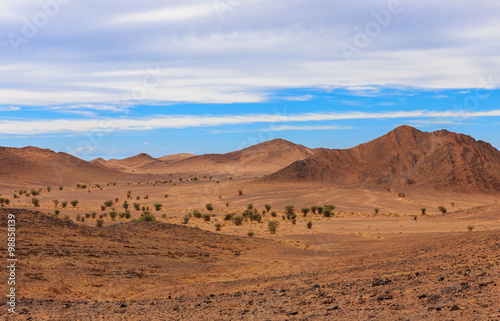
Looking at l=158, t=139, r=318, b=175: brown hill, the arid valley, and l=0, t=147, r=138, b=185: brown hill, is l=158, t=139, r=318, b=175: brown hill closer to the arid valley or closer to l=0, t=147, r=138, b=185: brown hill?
l=0, t=147, r=138, b=185: brown hill

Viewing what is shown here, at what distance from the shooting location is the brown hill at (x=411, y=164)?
78625 millimetres

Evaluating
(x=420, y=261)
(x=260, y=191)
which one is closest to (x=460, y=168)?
(x=260, y=191)

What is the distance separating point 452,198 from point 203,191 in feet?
137

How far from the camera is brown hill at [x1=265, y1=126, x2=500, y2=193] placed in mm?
78625

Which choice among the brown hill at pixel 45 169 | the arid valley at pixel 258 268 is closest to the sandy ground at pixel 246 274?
the arid valley at pixel 258 268

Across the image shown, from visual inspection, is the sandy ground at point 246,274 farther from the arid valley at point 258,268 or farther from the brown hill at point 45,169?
the brown hill at point 45,169

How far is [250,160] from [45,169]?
82.1 metres

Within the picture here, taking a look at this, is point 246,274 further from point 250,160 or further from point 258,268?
point 250,160

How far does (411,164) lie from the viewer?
283 ft

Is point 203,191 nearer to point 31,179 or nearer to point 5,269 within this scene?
point 31,179

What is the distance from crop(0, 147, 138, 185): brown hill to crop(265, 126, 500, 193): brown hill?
164 ft

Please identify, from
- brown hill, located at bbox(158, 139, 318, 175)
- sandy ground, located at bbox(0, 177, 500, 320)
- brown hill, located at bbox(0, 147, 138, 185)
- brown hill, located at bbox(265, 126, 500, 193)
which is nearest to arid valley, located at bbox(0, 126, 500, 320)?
sandy ground, located at bbox(0, 177, 500, 320)

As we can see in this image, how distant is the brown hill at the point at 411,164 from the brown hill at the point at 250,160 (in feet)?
180

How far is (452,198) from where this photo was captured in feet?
233
